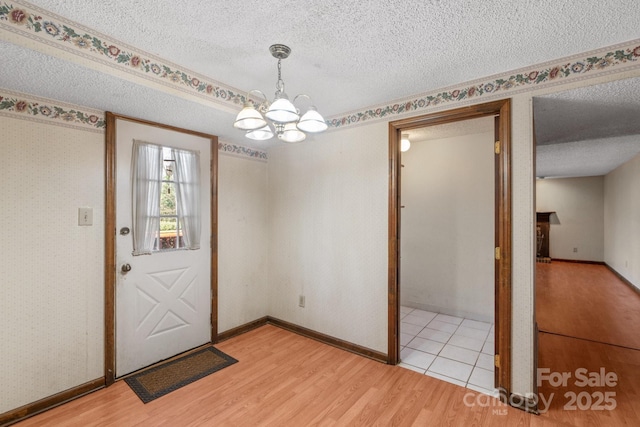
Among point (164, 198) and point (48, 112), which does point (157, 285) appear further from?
point (48, 112)

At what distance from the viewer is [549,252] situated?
8.19m

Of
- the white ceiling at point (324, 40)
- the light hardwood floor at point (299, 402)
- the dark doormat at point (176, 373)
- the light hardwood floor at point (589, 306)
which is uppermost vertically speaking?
the white ceiling at point (324, 40)

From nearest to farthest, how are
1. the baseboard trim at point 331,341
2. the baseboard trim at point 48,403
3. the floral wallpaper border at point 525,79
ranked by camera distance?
the floral wallpaper border at point 525,79 < the baseboard trim at point 48,403 < the baseboard trim at point 331,341

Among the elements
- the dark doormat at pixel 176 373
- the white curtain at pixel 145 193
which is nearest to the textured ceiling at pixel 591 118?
the white curtain at pixel 145 193

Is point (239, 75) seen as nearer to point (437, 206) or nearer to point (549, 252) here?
point (437, 206)

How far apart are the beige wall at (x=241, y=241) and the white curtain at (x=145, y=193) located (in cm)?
68

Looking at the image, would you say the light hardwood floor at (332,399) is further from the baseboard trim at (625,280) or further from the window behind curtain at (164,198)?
the baseboard trim at (625,280)

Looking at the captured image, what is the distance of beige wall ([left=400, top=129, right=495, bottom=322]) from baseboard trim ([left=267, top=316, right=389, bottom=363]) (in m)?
1.66

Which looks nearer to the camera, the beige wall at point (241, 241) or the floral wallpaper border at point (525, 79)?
the floral wallpaper border at point (525, 79)

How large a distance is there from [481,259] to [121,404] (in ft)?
12.9

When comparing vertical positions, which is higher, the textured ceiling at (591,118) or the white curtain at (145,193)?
the textured ceiling at (591,118)

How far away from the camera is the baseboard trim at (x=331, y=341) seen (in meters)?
2.82

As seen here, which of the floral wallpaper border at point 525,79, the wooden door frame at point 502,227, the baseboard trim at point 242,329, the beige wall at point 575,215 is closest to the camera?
the floral wallpaper border at point 525,79

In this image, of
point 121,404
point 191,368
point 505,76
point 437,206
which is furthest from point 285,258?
point 505,76
